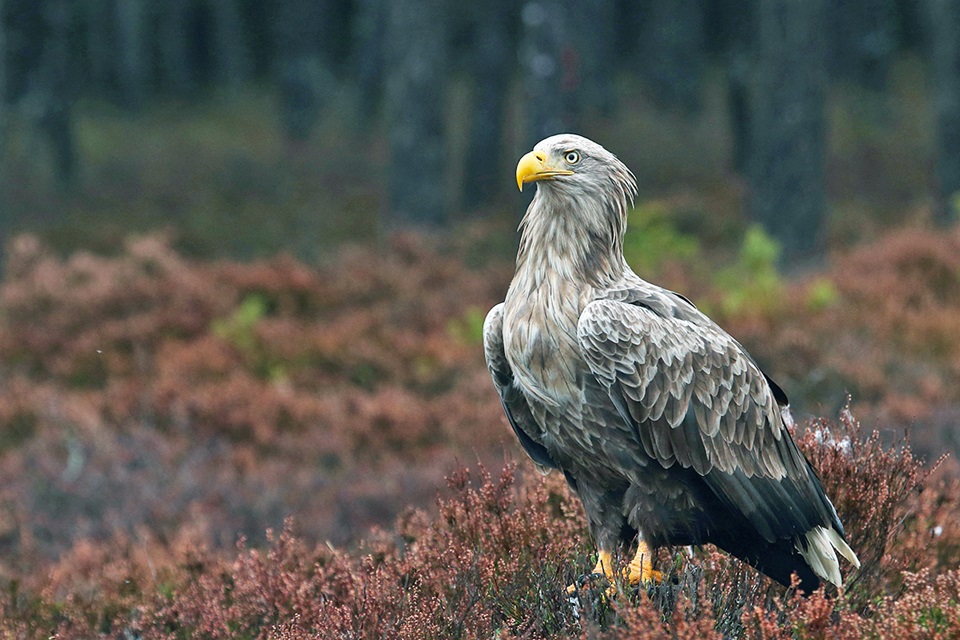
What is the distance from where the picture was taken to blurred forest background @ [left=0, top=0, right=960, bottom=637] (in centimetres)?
733

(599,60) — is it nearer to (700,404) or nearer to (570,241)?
(570,241)

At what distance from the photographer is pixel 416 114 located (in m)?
14.6

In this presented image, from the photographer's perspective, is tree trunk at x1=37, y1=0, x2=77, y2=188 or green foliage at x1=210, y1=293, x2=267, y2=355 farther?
tree trunk at x1=37, y1=0, x2=77, y2=188

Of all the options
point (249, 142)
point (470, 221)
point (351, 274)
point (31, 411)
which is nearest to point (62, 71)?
point (249, 142)

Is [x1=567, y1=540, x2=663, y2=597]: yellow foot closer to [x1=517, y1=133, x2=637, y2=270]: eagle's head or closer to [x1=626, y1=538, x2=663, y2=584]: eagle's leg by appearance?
[x1=626, y1=538, x2=663, y2=584]: eagle's leg

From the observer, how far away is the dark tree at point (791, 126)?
1273cm

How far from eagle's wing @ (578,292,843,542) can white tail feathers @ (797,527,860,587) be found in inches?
1.6

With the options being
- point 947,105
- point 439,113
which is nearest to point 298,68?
point 439,113

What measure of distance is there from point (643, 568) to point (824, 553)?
61cm

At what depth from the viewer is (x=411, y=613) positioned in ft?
11.9

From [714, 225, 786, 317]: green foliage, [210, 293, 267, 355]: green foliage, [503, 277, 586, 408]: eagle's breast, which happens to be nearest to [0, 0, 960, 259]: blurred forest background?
[714, 225, 786, 317]: green foliage

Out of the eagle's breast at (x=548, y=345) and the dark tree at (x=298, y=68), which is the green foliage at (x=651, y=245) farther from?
the dark tree at (x=298, y=68)

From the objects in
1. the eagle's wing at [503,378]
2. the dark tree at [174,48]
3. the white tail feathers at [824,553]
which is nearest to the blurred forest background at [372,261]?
the white tail feathers at [824,553]

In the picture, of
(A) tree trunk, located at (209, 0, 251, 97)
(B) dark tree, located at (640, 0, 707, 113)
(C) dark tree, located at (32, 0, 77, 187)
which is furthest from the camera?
(A) tree trunk, located at (209, 0, 251, 97)
